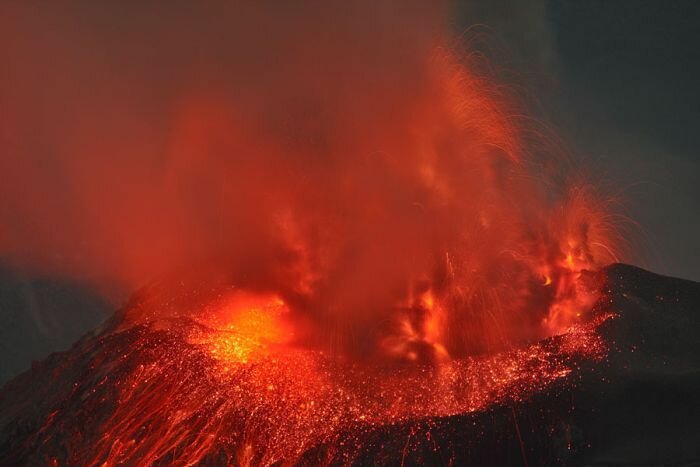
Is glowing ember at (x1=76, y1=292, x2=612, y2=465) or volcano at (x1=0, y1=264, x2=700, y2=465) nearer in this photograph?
volcano at (x1=0, y1=264, x2=700, y2=465)

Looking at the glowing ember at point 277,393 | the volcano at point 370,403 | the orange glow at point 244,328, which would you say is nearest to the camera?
the volcano at point 370,403

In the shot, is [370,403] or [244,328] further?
[244,328]

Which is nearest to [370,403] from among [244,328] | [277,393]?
[277,393]

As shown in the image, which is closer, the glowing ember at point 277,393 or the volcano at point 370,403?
the volcano at point 370,403

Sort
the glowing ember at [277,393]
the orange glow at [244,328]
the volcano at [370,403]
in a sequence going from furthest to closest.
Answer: the orange glow at [244,328] → the glowing ember at [277,393] → the volcano at [370,403]

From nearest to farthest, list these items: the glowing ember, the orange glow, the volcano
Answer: the volcano → the glowing ember → the orange glow

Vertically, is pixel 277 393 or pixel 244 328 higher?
pixel 244 328

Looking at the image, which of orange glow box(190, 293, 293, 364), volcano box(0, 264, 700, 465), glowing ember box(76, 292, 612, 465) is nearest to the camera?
volcano box(0, 264, 700, 465)

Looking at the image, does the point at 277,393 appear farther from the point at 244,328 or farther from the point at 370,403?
the point at 244,328
